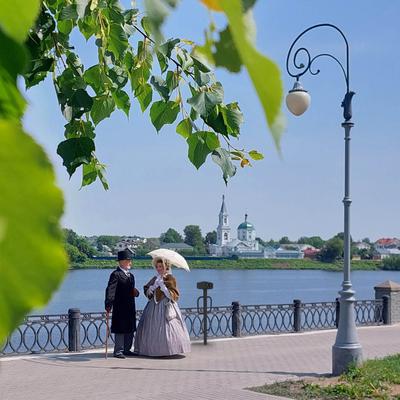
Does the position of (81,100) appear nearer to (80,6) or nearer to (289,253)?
(80,6)

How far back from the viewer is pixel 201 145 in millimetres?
2217

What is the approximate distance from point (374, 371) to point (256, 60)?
9530mm

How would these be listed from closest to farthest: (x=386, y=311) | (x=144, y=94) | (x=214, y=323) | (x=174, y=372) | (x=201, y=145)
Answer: (x=201, y=145) → (x=144, y=94) → (x=174, y=372) → (x=214, y=323) → (x=386, y=311)

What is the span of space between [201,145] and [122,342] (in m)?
9.52

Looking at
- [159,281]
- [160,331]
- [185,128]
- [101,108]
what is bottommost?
[160,331]

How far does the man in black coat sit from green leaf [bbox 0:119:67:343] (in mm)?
10338

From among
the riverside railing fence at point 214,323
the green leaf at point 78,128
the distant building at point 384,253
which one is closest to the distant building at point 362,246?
the distant building at point 384,253

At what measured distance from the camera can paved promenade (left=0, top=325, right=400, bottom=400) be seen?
8.77 m

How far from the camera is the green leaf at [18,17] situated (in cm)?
21

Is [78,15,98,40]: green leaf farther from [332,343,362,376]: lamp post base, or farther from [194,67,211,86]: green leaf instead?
[332,343,362,376]: lamp post base

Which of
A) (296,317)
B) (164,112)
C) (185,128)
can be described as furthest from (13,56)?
(296,317)

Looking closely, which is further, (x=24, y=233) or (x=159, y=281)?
(x=159, y=281)

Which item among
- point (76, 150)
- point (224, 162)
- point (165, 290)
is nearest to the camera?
point (76, 150)

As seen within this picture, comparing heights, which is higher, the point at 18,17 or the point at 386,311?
the point at 18,17
